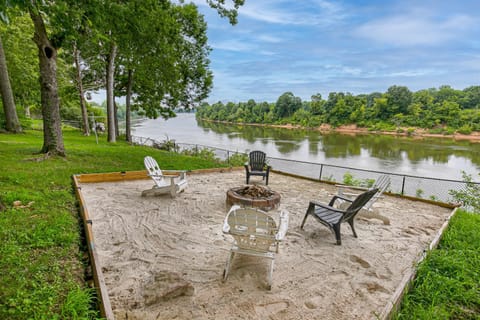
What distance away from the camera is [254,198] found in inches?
188

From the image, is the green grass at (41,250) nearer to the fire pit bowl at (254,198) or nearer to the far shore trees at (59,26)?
the far shore trees at (59,26)

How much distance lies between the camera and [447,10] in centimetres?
1103

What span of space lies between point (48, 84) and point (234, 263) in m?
6.93

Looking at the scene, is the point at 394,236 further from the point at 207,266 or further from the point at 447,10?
the point at 447,10

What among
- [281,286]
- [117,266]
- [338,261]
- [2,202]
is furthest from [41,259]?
[338,261]

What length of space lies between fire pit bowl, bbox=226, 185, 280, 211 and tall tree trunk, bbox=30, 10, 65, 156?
558 cm

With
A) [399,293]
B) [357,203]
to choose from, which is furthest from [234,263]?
[357,203]

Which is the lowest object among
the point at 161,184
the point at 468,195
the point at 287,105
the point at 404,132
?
the point at 468,195

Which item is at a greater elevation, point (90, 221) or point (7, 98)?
point (7, 98)

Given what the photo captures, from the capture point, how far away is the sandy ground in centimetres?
219

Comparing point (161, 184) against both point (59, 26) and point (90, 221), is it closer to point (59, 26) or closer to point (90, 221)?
point (90, 221)

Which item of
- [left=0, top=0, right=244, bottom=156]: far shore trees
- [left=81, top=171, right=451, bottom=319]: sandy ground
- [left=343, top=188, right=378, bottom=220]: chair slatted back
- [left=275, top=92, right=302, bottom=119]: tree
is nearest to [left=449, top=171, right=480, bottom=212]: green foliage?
[left=81, top=171, right=451, bottom=319]: sandy ground

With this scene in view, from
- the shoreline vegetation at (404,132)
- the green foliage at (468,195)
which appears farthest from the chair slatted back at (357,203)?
the shoreline vegetation at (404,132)

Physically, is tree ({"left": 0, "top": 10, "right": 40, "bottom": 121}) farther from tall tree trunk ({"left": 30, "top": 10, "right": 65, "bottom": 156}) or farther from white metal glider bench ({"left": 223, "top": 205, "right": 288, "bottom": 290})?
white metal glider bench ({"left": 223, "top": 205, "right": 288, "bottom": 290})
